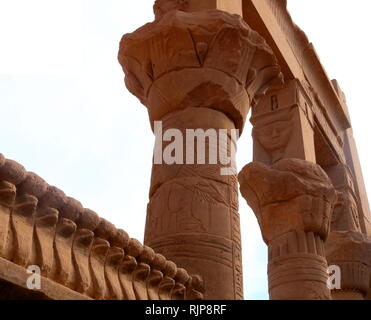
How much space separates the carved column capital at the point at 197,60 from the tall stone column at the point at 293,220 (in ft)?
3.33

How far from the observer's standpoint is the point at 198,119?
19.1ft

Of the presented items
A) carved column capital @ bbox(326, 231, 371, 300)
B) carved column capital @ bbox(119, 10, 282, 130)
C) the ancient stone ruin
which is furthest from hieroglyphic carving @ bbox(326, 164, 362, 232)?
carved column capital @ bbox(119, 10, 282, 130)

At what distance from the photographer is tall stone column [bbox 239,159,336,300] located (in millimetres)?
6430

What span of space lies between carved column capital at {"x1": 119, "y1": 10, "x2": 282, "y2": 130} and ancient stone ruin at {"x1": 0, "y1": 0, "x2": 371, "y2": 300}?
0.01m

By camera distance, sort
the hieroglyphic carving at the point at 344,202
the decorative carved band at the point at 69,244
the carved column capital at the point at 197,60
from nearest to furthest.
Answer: the decorative carved band at the point at 69,244
the carved column capital at the point at 197,60
the hieroglyphic carving at the point at 344,202

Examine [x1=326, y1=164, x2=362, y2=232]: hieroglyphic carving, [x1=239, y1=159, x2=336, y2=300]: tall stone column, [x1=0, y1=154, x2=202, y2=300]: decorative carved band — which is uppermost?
[x1=326, y1=164, x2=362, y2=232]: hieroglyphic carving

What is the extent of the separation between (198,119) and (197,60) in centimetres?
64

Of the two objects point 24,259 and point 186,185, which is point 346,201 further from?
point 24,259

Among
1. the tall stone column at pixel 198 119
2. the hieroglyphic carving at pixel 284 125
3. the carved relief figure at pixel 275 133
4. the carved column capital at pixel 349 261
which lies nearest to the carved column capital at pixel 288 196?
the tall stone column at pixel 198 119

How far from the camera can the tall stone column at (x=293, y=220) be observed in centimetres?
643

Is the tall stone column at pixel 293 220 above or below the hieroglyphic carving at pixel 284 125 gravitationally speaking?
below

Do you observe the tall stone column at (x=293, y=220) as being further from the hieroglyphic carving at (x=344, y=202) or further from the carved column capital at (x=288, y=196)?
the hieroglyphic carving at (x=344, y=202)

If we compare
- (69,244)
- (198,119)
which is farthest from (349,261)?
(69,244)

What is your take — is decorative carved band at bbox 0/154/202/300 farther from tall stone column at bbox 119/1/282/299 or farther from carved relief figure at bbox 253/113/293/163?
carved relief figure at bbox 253/113/293/163
